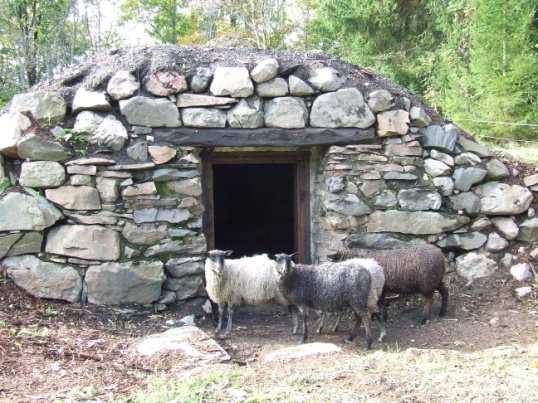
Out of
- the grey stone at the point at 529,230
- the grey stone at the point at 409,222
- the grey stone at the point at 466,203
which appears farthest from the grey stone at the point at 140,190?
the grey stone at the point at 529,230

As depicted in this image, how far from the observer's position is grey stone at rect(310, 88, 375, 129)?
265 inches

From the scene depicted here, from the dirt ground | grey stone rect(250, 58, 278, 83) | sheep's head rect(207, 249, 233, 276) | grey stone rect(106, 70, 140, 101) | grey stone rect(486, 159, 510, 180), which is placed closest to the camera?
the dirt ground

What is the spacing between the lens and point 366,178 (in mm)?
6910

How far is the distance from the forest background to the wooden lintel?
3137 millimetres

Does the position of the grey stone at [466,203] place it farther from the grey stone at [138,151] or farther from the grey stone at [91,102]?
the grey stone at [91,102]

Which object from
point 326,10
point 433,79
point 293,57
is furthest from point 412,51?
point 293,57

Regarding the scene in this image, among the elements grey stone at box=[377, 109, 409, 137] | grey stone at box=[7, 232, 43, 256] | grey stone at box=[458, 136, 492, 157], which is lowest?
grey stone at box=[7, 232, 43, 256]

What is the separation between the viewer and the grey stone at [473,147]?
7.19 meters

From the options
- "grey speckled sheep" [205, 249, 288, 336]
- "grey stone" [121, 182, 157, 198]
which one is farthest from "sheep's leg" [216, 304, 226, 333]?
"grey stone" [121, 182, 157, 198]

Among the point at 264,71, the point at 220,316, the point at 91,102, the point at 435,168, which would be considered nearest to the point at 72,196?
the point at 91,102

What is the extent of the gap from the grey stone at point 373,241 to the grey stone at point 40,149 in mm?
3389

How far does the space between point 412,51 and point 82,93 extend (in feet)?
34.1

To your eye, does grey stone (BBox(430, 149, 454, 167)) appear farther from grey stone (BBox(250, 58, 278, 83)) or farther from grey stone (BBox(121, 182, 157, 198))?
grey stone (BBox(121, 182, 157, 198))

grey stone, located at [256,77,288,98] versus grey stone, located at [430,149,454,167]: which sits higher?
grey stone, located at [256,77,288,98]
